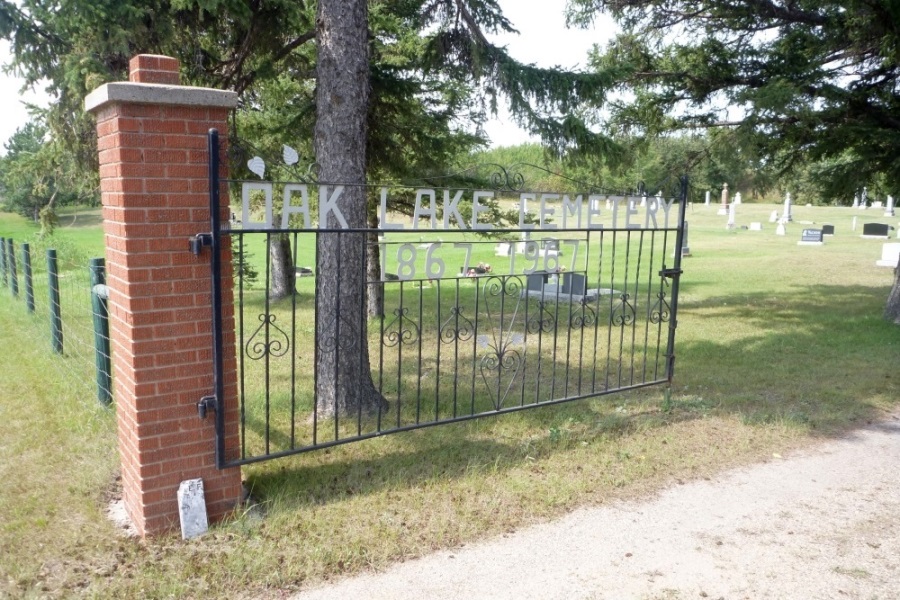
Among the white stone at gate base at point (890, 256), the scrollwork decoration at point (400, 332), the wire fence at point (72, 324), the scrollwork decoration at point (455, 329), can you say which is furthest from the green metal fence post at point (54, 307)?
the white stone at gate base at point (890, 256)

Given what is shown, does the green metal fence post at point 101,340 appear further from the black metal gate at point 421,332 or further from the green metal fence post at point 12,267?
the green metal fence post at point 12,267

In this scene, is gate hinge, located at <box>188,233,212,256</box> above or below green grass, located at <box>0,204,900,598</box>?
above

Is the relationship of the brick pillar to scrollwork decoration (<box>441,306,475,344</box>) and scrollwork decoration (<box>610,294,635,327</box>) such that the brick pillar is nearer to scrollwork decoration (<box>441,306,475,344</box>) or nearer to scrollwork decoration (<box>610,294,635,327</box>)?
scrollwork decoration (<box>441,306,475,344</box>)

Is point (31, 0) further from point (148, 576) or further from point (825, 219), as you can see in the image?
point (825, 219)

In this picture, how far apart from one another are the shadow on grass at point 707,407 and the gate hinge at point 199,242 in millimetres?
1469

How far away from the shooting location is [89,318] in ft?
29.5

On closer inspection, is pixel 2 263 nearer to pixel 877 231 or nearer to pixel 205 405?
pixel 205 405

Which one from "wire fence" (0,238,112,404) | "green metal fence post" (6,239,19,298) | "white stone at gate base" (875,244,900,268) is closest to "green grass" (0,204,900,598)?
"wire fence" (0,238,112,404)

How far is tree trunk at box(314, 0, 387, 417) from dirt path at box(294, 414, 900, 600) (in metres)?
1.76

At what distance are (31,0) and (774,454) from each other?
695 cm

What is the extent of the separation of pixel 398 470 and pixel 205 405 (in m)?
1.38

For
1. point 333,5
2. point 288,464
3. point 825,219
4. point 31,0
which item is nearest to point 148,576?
point 288,464

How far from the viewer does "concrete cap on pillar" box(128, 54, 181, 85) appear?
3.04 metres

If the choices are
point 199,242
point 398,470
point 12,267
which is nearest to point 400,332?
point 398,470
